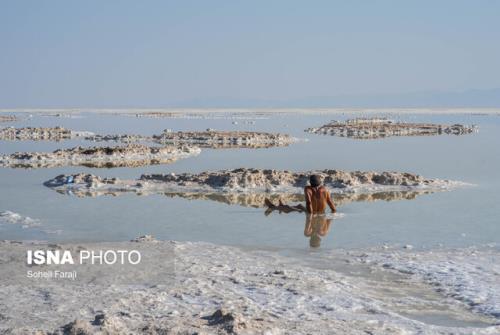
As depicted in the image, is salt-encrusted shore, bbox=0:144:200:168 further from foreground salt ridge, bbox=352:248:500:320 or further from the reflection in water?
foreground salt ridge, bbox=352:248:500:320

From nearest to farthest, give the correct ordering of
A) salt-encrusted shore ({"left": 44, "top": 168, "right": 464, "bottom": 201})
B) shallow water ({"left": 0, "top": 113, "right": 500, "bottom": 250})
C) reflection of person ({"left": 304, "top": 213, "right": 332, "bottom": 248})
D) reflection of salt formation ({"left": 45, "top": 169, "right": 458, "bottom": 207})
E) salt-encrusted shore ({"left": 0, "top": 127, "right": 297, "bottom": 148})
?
reflection of person ({"left": 304, "top": 213, "right": 332, "bottom": 248}) → shallow water ({"left": 0, "top": 113, "right": 500, "bottom": 250}) → reflection of salt formation ({"left": 45, "top": 169, "right": 458, "bottom": 207}) → salt-encrusted shore ({"left": 44, "top": 168, "right": 464, "bottom": 201}) → salt-encrusted shore ({"left": 0, "top": 127, "right": 297, "bottom": 148})

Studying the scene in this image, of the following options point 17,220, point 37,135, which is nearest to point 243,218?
point 17,220

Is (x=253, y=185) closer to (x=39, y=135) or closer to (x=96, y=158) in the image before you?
(x=96, y=158)

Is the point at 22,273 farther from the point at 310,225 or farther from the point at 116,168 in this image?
the point at 116,168

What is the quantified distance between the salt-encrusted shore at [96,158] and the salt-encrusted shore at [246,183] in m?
5.82

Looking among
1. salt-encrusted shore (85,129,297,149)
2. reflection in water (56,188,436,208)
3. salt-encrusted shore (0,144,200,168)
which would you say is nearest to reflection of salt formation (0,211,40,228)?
reflection in water (56,188,436,208)

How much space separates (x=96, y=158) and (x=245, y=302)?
19.3 metres

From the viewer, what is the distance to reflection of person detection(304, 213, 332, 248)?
11297 millimetres

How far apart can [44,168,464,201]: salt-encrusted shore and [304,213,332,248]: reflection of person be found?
11.5ft

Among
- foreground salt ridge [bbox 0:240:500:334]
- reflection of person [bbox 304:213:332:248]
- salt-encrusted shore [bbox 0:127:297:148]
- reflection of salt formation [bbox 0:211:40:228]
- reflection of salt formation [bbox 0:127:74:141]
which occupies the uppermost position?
foreground salt ridge [bbox 0:240:500:334]

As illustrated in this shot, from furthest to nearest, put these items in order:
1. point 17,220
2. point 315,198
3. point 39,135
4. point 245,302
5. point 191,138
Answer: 1. point 39,135
2. point 191,138
3. point 315,198
4. point 17,220
5. point 245,302

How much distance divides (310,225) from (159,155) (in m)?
15.4

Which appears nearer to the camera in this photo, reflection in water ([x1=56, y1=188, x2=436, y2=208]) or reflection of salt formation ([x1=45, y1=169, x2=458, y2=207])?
reflection in water ([x1=56, y1=188, x2=436, y2=208])

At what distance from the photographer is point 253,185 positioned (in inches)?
690
